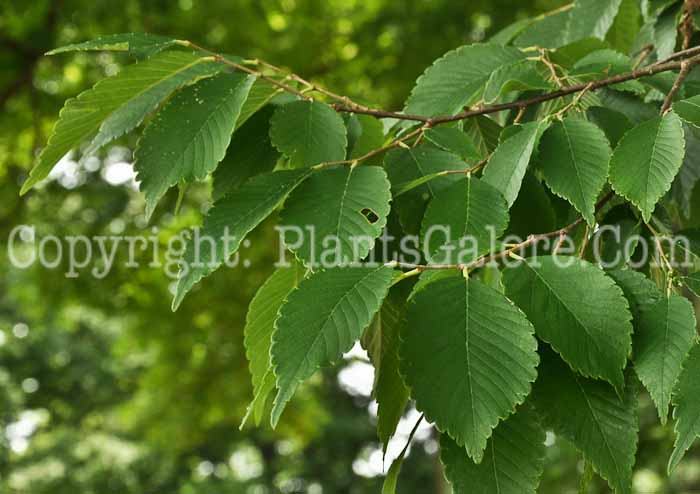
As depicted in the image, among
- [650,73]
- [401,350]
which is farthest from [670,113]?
[401,350]

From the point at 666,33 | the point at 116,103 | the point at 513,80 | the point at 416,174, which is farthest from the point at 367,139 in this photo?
the point at 666,33

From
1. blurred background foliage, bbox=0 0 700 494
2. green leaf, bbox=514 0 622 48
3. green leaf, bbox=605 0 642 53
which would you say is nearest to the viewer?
green leaf, bbox=514 0 622 48

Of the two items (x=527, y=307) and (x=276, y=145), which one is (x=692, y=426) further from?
(x=276, y=145)

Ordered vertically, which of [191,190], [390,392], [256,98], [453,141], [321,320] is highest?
[256,98]

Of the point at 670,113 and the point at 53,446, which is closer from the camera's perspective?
the point at 670,113

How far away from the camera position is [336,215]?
87 cm

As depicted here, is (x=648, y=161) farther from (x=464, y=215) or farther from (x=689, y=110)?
(x=464, y=215)

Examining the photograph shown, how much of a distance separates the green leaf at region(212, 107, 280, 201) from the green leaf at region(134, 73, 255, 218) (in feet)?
0.29

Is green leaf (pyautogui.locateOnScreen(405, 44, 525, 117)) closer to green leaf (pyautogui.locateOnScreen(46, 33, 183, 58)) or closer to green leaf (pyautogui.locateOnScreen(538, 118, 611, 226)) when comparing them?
green leaf (pyautogui.locateOnScreen(538, 118, 611, 226))

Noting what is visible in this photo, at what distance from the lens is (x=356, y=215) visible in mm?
861

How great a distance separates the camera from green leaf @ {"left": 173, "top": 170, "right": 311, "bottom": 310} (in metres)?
0.86

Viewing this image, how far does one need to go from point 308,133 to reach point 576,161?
0.31 meters

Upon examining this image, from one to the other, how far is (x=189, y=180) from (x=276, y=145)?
12 cm

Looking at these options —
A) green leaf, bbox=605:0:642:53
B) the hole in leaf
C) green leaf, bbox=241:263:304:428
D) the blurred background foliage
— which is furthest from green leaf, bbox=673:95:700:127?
the blurred background foliage
